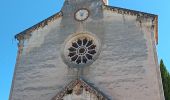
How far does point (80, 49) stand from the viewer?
2003cm

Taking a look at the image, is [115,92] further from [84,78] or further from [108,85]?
[84,78]

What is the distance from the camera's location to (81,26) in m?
20.6

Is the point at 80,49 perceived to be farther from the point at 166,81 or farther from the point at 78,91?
the point at 166,81

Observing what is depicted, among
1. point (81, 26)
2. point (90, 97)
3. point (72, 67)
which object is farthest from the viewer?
point (81, 26)

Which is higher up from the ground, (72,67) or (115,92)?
(72,67)

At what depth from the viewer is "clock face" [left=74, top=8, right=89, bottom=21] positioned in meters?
20.9

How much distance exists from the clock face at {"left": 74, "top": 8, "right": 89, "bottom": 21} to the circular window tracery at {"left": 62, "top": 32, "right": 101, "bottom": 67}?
1.17m

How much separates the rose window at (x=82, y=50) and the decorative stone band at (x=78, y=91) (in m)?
1.88

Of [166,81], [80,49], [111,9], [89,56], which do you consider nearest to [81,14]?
[111,9]

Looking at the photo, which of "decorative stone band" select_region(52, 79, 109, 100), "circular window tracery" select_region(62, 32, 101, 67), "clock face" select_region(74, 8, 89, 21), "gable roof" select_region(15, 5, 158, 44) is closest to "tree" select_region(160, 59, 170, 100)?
"gable roof" select_region(15, 5, 158, 44)

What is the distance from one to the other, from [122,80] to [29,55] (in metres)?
6.39

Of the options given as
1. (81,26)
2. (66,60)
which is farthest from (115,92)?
(81,26)

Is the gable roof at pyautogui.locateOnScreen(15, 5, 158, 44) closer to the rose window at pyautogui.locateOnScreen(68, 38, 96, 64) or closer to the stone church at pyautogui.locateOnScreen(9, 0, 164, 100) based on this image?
the stone church at pyautogui.locateOnScreen(9, 0, 164, 100)

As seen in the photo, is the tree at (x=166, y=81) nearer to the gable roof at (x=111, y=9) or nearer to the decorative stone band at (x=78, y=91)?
the gable roof at (x=111, y=9)
